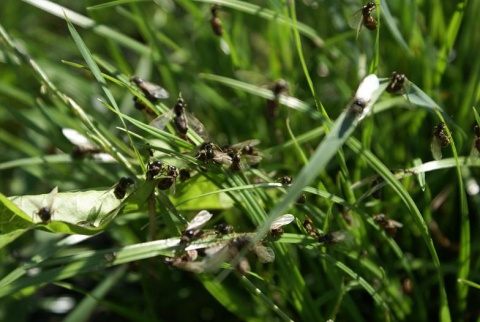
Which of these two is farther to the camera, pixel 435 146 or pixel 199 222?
pixel 435 146

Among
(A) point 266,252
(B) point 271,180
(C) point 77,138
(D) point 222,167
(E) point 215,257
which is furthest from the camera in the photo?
(C) point 77,138

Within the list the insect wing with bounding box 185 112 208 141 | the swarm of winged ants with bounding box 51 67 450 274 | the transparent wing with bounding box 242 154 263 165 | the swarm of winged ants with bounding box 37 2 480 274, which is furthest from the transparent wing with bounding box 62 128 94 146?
the transparent wing with bounding box 242 154 263 165

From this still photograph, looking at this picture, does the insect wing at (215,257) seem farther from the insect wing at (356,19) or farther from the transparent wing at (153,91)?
the insect wing at (356,19)

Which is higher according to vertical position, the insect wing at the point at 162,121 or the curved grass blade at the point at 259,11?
the curved grass blade at the point at 259,11

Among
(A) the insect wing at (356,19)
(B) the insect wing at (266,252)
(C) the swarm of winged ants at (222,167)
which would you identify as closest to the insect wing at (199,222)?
(C) the swarm of winged ants at (222,167)

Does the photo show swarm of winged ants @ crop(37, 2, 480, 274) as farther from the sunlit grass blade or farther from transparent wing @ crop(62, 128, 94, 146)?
the sunlit grass blade

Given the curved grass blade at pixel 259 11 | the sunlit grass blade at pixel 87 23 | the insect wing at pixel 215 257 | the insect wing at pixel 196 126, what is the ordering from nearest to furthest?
1. the insect wing at pixel 215 257
2. the insect wing at pixel 196 126
3. the curved grass blade at pixel 259 11
4. the sunlit grass blade at pixel 87 23

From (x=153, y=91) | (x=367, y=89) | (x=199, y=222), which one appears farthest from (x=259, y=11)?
(x=199, y=222)

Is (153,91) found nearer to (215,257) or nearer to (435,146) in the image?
(215,257)

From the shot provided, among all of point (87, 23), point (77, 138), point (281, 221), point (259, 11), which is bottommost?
point (77, 138)

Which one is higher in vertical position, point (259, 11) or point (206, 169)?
point (259, 11)
